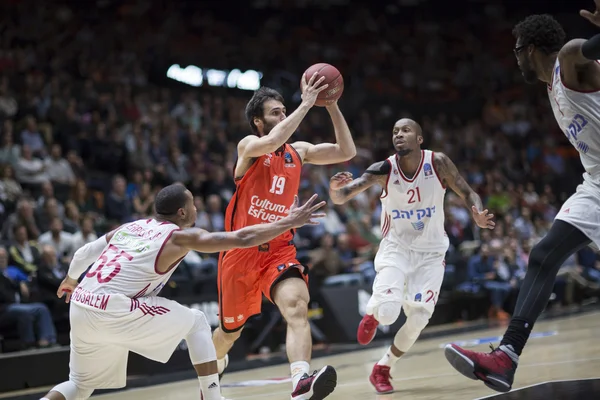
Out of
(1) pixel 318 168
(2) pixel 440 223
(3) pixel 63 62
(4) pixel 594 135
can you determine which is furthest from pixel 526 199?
(4) pixel 594 135

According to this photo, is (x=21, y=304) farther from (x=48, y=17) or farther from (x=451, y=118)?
(x=451, y=118)

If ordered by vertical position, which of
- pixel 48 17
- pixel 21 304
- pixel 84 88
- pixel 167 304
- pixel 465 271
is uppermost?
pixel 48 17

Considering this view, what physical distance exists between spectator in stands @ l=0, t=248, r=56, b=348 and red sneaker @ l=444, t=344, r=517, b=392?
5428mm

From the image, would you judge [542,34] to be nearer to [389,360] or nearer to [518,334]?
[518,334]

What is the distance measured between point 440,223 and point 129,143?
7.33m

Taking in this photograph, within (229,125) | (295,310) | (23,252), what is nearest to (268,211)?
(295,310)

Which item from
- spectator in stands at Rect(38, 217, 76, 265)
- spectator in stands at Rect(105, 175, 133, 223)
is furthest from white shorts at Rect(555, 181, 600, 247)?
spectator in stands at Rect(105, 175, 133, 223)

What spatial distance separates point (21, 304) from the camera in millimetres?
8531

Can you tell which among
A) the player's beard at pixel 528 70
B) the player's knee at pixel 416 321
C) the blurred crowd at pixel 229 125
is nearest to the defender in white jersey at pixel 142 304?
the player's beard at pixel 528 70

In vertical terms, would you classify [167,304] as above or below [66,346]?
above

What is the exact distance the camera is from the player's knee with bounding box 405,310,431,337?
6.48 metres

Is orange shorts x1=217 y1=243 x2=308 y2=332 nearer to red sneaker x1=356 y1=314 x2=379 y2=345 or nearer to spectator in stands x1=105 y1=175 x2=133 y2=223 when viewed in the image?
red sneaker x1=356 y1=314 x2=379 y2=345

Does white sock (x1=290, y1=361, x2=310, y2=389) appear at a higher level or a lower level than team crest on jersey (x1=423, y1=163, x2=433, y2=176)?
lower

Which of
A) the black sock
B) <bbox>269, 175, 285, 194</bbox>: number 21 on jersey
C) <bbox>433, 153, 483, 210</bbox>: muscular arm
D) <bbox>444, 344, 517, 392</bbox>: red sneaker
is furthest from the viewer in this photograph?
<bbox>433, 153, 483, 210</bbox>: muscular arm
